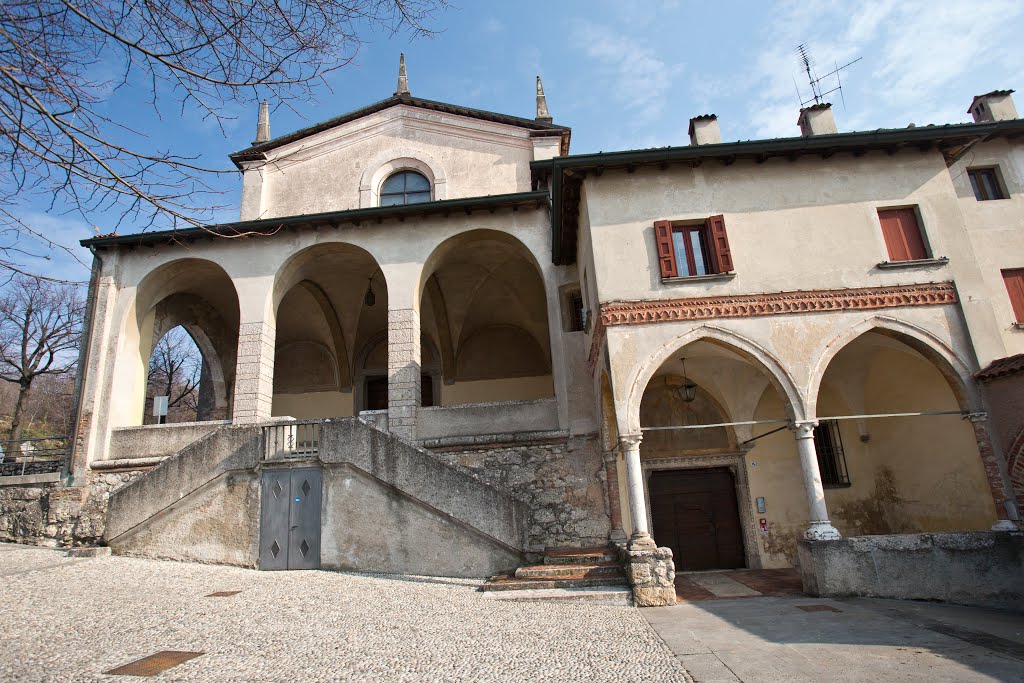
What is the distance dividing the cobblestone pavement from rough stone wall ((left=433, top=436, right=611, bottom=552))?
2579mm

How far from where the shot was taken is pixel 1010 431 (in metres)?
8.36

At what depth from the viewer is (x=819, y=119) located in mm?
12078

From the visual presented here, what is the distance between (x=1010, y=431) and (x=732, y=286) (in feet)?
14.6

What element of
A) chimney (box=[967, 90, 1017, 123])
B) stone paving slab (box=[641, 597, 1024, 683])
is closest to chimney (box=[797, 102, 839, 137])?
chimney (box=[967, 90, 1017, 123])

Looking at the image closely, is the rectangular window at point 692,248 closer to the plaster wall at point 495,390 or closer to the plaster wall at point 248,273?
the plaster wall at point 248,273

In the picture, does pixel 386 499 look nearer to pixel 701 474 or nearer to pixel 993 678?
pixel 701 474

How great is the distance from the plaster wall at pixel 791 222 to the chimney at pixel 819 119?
240 centimetres

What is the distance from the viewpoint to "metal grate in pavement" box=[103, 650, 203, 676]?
4793 millimetres

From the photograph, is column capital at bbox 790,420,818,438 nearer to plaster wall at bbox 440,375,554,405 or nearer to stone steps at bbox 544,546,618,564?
stone steps at bbox 544,546,618,564

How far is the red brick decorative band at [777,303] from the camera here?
29.8 ft

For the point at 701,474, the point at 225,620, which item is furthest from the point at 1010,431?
the point at 225,620

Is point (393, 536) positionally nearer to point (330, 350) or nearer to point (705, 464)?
point (705, 464)

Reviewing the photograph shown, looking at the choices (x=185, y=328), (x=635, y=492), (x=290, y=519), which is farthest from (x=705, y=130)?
(x=185, y=328)

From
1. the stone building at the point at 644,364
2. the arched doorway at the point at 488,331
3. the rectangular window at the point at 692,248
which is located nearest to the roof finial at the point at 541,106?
the stone building at the point at 644,364
